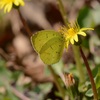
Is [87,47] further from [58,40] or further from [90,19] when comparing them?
[58,40]

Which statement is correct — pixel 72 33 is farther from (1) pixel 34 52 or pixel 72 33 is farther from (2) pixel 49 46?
(1) pixel 34 52

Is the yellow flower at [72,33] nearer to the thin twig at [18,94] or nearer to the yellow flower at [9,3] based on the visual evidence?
the yellow flower at [9,3]

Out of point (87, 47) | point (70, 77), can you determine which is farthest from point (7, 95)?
point (70, 77)

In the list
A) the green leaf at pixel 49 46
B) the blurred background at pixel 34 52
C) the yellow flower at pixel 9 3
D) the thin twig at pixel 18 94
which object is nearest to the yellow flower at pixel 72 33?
the green leaf at pixel 49 46

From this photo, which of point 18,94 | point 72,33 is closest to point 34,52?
point 18,94

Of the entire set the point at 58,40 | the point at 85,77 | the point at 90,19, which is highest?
the point at 58,40

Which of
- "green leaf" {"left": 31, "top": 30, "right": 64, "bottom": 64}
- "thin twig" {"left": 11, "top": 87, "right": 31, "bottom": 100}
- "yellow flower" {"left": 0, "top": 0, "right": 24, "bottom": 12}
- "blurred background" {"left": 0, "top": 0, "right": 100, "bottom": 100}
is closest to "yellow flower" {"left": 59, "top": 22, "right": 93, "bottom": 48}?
"green leaf" {"left": 31, "top": 30, "right": 64, "bottom": 64}

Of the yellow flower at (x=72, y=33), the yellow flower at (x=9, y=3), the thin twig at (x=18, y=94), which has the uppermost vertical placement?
the yellow flower at (x=9, y=3)

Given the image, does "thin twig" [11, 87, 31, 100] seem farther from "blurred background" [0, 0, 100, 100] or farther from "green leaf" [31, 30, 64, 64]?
"green leaf" [31, 30, 64, 64]
